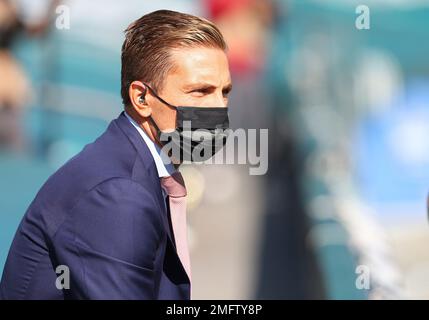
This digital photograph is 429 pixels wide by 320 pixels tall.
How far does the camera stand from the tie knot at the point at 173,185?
1.81m

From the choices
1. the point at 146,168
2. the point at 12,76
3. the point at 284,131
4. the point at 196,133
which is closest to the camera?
the point at 146,168

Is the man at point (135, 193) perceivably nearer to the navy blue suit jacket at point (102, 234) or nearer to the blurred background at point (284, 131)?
the navy blue suit jacket at point (102, 234)

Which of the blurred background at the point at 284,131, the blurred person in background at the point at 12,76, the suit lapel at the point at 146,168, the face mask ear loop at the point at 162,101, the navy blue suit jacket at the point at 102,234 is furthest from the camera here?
the blurred person in background at the point at 12,76

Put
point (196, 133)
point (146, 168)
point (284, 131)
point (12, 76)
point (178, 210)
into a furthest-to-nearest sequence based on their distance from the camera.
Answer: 1. point (284, 131)
2. point (12, 76)
3. point (196, 133)
4. point (178, 210)
5. point (146, 168)

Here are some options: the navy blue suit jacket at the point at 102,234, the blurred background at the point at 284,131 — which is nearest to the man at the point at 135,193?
the navy blue suit jacket at the point at 102,234

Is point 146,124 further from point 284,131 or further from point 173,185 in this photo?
point 284,131

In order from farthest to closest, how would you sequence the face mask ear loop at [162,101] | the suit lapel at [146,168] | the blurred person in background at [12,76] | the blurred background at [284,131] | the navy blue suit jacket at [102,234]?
the blurred person in background at [12,76], the blurred background at [284,131], the face mask ear loop at [162,101], the suit lapel at [146,168], the navy blue suit jacket at [102,234]

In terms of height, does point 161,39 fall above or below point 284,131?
above

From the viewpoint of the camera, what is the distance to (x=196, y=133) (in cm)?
195

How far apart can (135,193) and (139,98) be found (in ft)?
0.94

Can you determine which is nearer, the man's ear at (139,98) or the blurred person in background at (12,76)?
the man's ear at (139,98)

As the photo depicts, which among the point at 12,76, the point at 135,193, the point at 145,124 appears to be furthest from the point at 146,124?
the point at 12,76

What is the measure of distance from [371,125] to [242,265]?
3699mm
